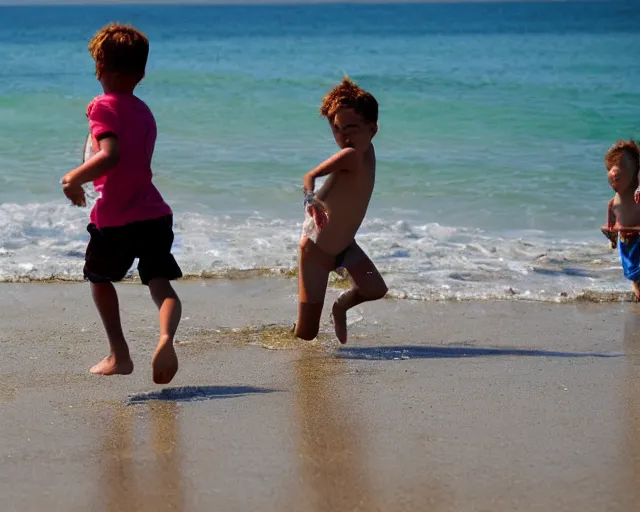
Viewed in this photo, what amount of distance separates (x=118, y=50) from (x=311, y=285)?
4.70 ft

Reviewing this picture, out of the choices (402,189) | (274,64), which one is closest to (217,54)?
(274,64)

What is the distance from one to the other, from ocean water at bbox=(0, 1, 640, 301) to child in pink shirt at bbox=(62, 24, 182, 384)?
7.02 feet

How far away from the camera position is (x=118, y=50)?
3.79 metres

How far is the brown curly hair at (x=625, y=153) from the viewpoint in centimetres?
562

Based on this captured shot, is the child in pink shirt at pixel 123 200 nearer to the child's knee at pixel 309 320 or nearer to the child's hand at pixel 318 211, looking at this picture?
the child's hand at pixel 318 211

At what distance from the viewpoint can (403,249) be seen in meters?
7.31

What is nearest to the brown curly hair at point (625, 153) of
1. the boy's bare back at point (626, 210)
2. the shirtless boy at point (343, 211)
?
the boy's bare back at point (626, 210)

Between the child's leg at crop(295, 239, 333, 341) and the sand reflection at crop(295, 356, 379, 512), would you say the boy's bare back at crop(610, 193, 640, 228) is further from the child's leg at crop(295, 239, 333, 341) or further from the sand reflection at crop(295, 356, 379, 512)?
the sand reflection at crop(295, 356, 379, 512)

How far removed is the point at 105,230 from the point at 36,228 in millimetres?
4130

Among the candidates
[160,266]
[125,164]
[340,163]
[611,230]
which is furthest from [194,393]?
[611,230]

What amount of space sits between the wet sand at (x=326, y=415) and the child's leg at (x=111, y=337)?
0.05 metres

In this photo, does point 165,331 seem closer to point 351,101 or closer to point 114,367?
point 114,367

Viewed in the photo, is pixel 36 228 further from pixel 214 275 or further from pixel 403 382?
pixel 403 382

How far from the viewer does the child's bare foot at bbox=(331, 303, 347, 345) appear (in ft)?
15.3
